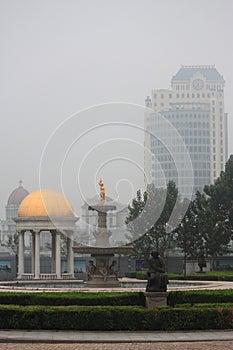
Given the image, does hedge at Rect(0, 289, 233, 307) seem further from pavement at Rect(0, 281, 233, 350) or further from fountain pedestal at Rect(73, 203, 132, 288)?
fountain pedestal at Rect(73, 203, 132, 288)

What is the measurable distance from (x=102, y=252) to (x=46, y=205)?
20.9m

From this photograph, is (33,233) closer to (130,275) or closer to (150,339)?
(130,275)

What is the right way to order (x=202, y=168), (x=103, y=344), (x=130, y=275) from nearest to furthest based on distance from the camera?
(x=103, y=344)
(x=130, y=275)
(x=202, y=168)

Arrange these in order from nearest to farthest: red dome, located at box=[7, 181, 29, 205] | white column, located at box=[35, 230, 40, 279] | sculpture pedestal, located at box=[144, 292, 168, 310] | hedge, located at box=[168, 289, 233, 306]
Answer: sculpture pedestal, located at box=[144, 292, 168, 310] → hedge, located at box=[168, 289, 233, 306] → white column, located at box=[35, 230, 40, 279] → red dome, located at box=[7, 181, 29, 205]

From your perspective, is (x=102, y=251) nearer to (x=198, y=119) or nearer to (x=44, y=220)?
(x=44, y=220)

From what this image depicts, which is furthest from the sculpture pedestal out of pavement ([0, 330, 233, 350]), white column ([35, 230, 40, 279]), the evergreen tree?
the evergreen tree

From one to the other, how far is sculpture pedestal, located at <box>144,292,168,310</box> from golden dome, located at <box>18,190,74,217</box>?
34.9 metres

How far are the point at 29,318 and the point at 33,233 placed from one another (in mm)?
37504

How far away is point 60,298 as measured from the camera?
24781mm

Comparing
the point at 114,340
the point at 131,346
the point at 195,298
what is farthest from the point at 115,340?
the point at 195,298

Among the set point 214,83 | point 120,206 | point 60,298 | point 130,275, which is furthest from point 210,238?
point 214,83

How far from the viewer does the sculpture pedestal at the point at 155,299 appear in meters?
23.8

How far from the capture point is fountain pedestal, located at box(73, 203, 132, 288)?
3847 centimetres

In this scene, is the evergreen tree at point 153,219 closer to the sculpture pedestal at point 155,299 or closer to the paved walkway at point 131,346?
the sculpture pedestal at point 155,299
